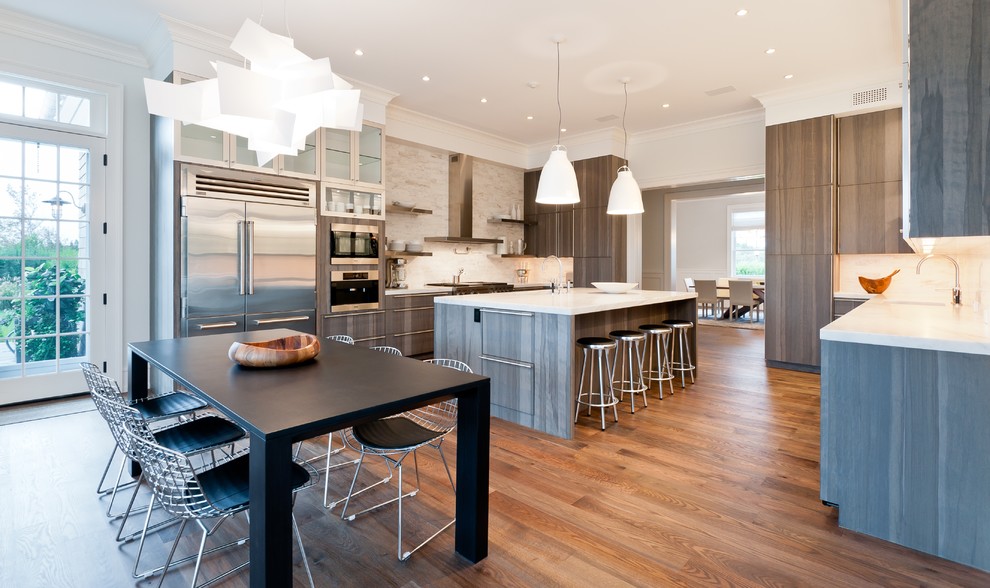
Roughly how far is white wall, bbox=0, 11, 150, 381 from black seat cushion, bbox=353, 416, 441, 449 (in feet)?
11.7

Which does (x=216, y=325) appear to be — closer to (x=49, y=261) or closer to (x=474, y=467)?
(x=49, y=261)

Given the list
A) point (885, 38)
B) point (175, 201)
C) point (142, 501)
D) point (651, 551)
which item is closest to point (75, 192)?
point (175, 201)

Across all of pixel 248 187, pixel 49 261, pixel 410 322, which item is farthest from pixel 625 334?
pixel 49 261

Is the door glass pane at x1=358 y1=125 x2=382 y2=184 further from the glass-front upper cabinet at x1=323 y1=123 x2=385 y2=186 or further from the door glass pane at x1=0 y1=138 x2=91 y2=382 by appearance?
the door glass pane at x1=0 y1=138 x2=91 y2=382

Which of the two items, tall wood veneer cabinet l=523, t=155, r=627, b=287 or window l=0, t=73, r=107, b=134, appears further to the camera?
tall wood veneer cabinet l=523, t=155, r=627, b=287

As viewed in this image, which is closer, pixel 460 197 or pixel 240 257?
pixel 240 257

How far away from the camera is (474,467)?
1.91 meters

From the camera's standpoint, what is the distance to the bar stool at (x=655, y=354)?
438 cm

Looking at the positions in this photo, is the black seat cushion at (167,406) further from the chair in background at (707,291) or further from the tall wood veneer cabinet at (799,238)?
the chair in background at (707,291)

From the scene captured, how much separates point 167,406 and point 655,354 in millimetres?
4359

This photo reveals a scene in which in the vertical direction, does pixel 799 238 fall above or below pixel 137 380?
above

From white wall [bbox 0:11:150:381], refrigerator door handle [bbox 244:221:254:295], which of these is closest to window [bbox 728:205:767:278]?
refrigerator door handle [bbox 244:221:254:295]

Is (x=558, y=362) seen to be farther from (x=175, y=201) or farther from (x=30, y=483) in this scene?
(x=175, y=201)

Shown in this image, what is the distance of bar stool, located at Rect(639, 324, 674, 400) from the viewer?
4.38 metres
